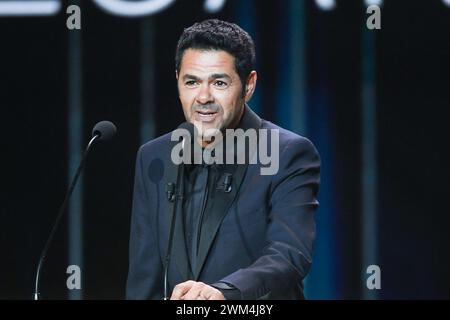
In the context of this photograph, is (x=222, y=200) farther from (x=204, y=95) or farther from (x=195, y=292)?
(x=195, y=292)

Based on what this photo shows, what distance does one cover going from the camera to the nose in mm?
2795

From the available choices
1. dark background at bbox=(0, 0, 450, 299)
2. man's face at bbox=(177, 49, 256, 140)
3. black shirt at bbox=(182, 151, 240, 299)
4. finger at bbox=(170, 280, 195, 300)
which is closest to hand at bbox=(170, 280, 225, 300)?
finger at bbox=(170, 280, 195, 300)

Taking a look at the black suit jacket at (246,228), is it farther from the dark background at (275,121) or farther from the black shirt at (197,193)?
the dark background at (275,121)

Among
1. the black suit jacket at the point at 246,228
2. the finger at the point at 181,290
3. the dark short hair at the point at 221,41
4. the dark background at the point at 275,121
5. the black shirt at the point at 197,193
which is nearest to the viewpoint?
the finger at the point at 181,290

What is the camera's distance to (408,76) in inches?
154

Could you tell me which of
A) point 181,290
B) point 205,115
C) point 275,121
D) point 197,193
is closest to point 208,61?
A: point 205,115

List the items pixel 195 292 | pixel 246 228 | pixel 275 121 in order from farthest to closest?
pixel 275 121, pixel 246 228, pixel 195 292

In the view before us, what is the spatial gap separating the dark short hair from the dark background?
107 centimetres

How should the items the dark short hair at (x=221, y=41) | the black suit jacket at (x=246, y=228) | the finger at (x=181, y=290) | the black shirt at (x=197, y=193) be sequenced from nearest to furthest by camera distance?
the finger at (x=181, y=290) < the black suit jacket at (x=246, y=228) < the black shirt at (x=197, y=193) < the dark short hair at (x=221, y=41)

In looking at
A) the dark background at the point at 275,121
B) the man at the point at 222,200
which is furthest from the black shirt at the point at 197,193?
the dark background at the point at 275,121

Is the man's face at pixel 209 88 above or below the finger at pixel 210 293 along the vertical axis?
above

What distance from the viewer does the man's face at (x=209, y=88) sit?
2.79m

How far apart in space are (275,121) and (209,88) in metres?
1.14

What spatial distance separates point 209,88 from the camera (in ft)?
9.21
